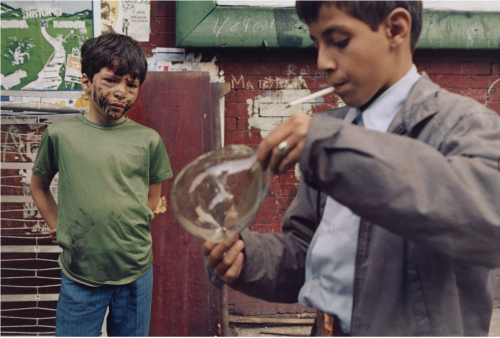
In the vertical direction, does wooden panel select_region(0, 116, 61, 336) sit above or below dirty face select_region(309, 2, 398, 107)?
below

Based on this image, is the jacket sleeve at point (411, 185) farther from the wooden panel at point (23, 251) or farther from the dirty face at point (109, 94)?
the wooden panel at point (23, 251)

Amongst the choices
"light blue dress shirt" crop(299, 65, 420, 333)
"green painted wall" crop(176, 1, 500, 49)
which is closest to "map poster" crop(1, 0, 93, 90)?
"green painted wall" crop(176, 1, 500, 49)

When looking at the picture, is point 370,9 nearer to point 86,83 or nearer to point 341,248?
point 341,248

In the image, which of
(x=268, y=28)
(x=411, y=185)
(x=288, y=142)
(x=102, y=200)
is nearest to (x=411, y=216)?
(x=411, y=185)

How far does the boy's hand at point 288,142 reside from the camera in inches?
27.7

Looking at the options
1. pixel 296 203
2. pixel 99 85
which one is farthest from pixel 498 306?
pixel 99 85

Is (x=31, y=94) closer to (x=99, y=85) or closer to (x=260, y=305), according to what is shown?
(x=99, y=85)

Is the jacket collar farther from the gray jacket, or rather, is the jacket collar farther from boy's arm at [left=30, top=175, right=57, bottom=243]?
boy's arm at [left=30, top=175, right=57, bottom=243]

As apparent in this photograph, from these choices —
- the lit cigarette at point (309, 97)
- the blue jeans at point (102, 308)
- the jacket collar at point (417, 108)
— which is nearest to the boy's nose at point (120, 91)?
the blue jeans at point (102, 308)

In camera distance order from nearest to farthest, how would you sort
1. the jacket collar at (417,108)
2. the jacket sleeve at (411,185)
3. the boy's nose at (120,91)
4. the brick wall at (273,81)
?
the jacket sleeve at (411,185) → the jacket collar at (417,108) → the boy's nose at (120,91) → the brick wall at (273,81)

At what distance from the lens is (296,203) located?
3.85 feet

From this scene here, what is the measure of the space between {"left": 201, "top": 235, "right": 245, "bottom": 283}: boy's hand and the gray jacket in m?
0.04

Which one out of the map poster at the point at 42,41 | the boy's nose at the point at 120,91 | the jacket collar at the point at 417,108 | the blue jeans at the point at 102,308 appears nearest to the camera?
the jacket collar at the point at 417,108

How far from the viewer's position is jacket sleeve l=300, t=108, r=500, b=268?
646mm
